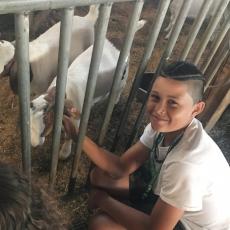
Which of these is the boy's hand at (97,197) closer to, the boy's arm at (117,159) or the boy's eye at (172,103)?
the boy's arm at (117,159)

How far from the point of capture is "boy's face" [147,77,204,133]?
121 centimetres

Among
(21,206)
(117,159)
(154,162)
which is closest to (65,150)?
(117,159)

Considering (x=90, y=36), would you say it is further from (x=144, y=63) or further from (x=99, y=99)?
(x=144, y=63)

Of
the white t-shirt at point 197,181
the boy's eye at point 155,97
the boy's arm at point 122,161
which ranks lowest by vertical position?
the boy's arm at point 122,161

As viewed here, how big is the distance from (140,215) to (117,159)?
0.37 m

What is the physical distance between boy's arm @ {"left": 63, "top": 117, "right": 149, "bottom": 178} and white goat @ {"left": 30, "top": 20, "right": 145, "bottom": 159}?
0.23 m

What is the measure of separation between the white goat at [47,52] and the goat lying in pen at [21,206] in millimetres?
1437

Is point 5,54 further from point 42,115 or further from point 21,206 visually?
point 21,206

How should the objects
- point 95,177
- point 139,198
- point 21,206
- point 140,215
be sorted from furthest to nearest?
point 95,177, point 139,198, point 140,215, point 21,206

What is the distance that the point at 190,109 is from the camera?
1.25m

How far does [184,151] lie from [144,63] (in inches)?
16.5

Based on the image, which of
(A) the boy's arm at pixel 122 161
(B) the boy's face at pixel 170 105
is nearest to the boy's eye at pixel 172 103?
(B) the boy's face at pixel 170 105

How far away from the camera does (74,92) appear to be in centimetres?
197

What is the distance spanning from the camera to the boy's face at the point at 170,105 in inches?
47.6
